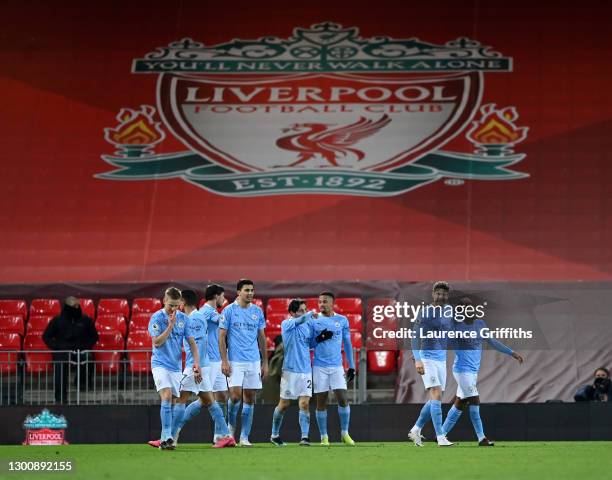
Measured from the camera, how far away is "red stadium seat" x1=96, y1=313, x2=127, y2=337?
853 inches

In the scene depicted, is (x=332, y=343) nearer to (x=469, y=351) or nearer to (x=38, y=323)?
(x=469, y=351)

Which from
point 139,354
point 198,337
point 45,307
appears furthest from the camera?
point 45,307

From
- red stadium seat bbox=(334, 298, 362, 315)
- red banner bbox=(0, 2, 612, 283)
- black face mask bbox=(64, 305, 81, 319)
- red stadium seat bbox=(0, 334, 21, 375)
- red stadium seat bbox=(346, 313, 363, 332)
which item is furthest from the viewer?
red banner bbox=(0, 2, 612, 283)

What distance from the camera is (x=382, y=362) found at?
2058 centimetres

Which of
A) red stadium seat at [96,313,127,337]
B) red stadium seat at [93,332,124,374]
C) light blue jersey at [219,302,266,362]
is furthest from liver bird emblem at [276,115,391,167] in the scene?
light blue jersey at [219,302,266,362]

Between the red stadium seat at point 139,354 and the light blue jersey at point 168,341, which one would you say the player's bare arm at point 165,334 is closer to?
the light blue jersey at point 168,341

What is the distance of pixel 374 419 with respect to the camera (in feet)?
62.2

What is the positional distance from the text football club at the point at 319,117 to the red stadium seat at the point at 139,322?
4.57m

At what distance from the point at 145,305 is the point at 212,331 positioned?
542cm

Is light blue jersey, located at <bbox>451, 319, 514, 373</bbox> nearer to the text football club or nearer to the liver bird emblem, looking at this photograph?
the text football club

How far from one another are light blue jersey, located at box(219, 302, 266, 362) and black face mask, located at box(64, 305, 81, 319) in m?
4.35

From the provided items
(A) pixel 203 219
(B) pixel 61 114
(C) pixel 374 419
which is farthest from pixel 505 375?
(B) pixel 61 114

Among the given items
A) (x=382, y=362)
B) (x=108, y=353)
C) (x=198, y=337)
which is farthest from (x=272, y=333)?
(x=198, y=337)

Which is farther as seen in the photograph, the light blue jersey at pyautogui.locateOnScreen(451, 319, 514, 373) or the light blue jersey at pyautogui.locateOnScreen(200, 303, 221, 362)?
the light blue jersey at pyautogui.locateOnScreen(200, 303, 221, 362)
